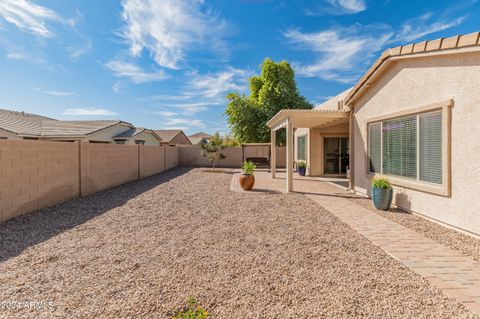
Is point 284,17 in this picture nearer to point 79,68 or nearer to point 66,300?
point 79,68

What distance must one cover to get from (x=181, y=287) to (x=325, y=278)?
1842 millimetres

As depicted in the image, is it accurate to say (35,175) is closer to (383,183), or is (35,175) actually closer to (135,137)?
(383,183)

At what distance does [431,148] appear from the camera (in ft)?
18.3

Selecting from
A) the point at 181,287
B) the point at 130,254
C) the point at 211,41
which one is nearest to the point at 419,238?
the point at 181,287

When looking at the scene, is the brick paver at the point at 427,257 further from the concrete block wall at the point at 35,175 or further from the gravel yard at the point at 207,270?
the concrete block wall at the point at 35,175

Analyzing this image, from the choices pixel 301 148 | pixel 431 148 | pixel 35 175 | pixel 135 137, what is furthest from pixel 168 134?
pixel 431 148

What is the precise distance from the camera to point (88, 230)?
16.9 ft

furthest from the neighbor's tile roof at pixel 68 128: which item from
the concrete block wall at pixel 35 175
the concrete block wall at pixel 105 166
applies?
the concrete block wall at pixel 35 175

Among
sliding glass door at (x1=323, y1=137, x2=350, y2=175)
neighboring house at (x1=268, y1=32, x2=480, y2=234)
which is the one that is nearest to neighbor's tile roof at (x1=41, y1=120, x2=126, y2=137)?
sliding glass door at (x1=323, y1=137, x2=350, y2=175)

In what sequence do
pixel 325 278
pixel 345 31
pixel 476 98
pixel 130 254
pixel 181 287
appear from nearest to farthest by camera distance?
pixel 181 287, pixel 325 278, pixel 130 254, pixel 476 98, pixel 345 31

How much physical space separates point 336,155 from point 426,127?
28.9ft

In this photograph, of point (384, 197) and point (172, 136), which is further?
point (172, 136)

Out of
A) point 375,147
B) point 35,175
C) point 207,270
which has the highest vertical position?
point 375,147

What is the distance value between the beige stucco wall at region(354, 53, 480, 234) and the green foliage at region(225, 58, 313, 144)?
68.7 feet
